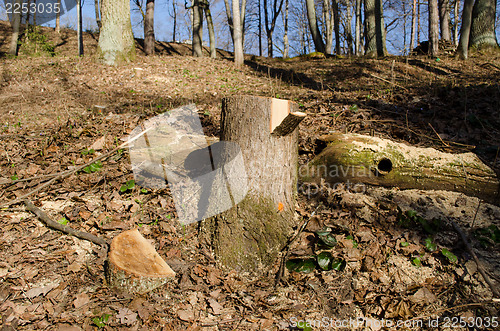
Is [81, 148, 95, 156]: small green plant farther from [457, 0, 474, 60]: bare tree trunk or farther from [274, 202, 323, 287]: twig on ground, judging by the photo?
[457, 0, 474, 60]: bare tree trunk

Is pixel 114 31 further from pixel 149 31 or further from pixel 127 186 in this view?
pixel 127 186

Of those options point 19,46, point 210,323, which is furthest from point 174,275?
point 19,46

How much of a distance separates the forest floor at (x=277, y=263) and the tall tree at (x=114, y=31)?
16.5ft

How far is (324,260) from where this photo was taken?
8.00ft

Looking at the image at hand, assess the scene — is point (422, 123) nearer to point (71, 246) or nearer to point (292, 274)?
point (292, 274)

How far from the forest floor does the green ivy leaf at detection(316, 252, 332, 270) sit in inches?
2.8

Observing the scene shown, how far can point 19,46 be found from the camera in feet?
39.6

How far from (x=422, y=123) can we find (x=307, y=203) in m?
2.69

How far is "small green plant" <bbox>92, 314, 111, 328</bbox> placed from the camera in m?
1.93

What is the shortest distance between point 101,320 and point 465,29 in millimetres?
11900

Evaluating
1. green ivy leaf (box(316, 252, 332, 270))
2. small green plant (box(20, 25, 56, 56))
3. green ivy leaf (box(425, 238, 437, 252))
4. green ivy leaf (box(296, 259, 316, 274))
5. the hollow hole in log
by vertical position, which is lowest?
green ivy leaf (box(296, 259, 316, 274))

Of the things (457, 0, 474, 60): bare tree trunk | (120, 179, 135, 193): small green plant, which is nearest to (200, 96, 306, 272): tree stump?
(120, 179, 135, 193): small green plant

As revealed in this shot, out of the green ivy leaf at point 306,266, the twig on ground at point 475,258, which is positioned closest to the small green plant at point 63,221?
the green ivy leaf at point 306,266

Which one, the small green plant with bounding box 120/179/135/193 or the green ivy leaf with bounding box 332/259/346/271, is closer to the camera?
the green ivy leaf with bounding box 332/259/346/271
